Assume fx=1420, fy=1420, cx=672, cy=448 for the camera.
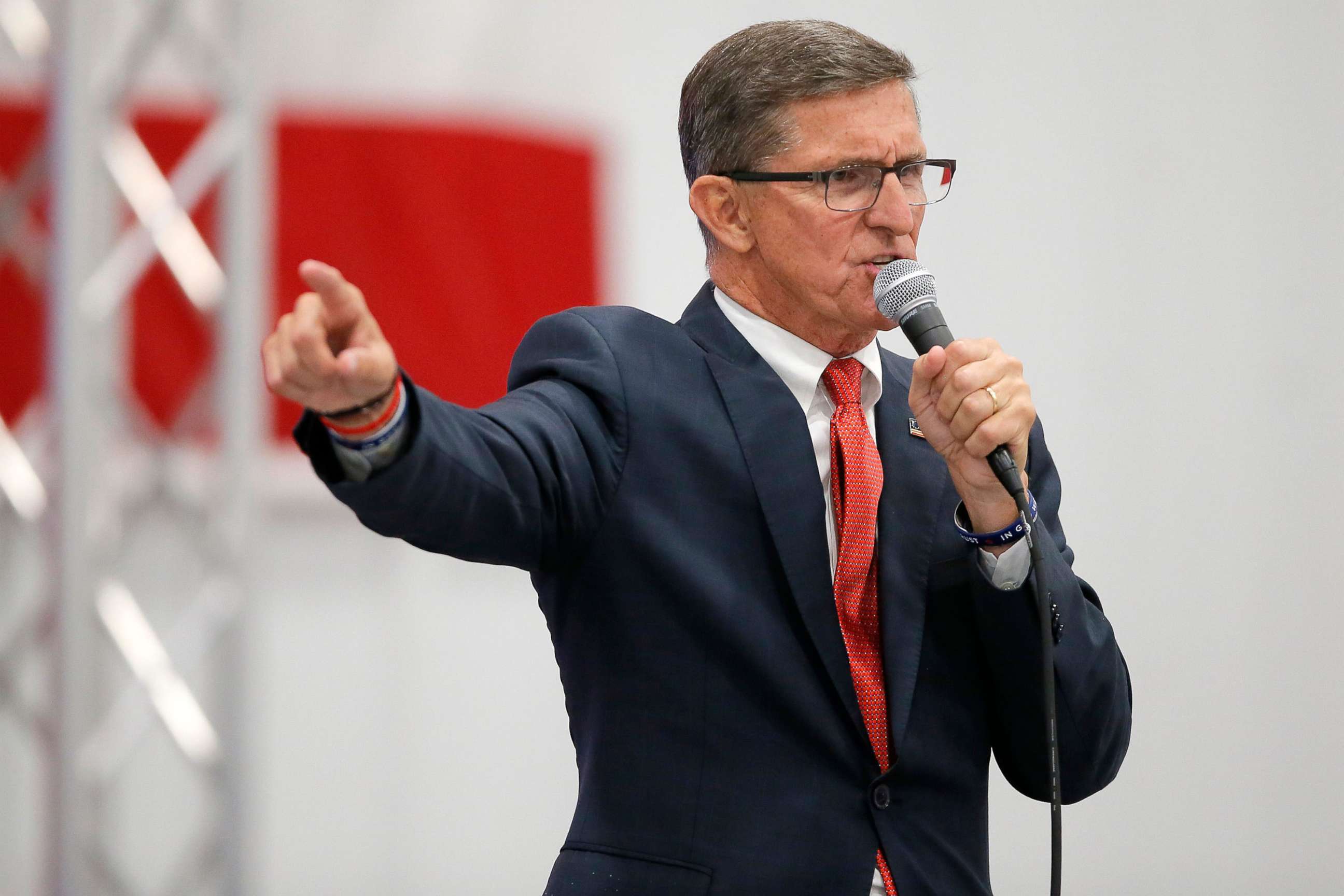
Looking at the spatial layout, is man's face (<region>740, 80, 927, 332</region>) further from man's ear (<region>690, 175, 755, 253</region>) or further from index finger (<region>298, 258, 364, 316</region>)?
index finger (<region>298, 258, 364, 316</region>)

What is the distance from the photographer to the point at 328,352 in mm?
1010

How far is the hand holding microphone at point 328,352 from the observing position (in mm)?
1002

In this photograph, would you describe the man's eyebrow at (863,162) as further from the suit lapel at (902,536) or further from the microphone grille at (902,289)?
the suit lapel at (902,536)

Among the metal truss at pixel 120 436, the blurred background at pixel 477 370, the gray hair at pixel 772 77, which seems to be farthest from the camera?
the blurred background at pixel 477 370

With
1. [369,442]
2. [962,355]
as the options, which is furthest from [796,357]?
[369,442]

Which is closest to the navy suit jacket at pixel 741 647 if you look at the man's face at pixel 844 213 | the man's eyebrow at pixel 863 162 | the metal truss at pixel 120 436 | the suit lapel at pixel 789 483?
the suit lapel at pixel 789 483

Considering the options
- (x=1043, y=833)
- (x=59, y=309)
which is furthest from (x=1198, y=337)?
(x=59, y=309)

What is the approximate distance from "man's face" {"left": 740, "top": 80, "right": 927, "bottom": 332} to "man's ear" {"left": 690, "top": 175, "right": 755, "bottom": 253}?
53mm

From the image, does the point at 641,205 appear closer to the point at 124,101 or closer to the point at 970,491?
the point at 124,101

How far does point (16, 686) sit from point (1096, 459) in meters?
3.46

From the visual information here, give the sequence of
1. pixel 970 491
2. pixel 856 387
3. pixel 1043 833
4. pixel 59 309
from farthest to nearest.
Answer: pixel 1043 833 < pixel 59 309 < pixel 856 387 < pixel 970 491

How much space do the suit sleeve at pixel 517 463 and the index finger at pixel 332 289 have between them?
0.10m

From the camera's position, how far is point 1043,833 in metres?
4.87

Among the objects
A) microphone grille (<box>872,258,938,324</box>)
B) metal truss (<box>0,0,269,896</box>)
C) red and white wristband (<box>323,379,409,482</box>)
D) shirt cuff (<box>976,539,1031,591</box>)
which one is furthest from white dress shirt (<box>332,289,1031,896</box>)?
metal truss (<box>0,0,269,896</box>)
